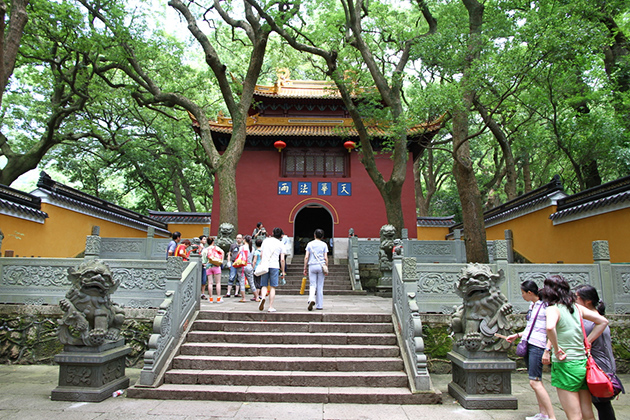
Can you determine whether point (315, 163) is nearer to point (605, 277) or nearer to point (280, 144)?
point (280, 144)

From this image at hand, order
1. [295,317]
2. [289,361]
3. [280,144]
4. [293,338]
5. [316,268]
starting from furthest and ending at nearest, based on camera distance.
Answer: [280,144], [316,268], [295,317], [293,338], [289,361]

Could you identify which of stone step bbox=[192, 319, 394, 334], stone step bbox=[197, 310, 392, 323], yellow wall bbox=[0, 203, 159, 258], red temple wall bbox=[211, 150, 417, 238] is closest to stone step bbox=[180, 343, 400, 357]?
stone step bbox=[192, 319, 394, 334]

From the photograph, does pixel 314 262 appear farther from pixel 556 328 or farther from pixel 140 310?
pixel 556 328

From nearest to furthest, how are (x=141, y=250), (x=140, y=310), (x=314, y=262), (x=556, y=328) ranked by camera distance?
1. (x=556, y=328)
2. (x=140, y=310)
3. (x=314, y=262)
4. (x=141, y=250)

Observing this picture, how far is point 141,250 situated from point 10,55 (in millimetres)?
5787

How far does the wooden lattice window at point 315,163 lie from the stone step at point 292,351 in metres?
11.7

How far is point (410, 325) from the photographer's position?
4.84 m

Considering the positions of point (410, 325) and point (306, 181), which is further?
point (306, 181)

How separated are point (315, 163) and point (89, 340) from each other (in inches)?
507

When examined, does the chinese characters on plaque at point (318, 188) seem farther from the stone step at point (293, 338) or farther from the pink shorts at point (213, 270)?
the stone step at point (293, 338)

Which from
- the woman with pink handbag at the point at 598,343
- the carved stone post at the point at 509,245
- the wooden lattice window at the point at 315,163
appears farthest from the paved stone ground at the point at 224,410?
the wooden lattice window at the point at 315,163

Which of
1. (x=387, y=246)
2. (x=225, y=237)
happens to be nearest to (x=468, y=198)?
(x=387, y=246)

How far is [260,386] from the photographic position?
461cm

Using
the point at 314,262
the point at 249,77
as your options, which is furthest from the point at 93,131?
the point at 314,262
